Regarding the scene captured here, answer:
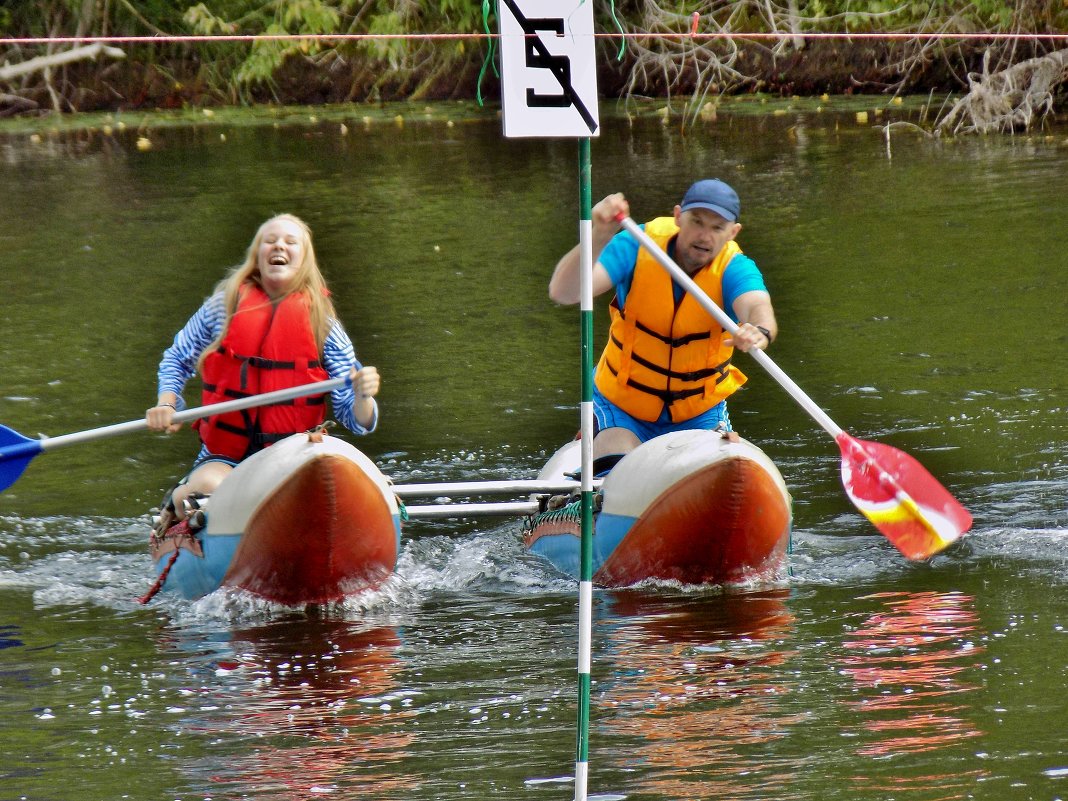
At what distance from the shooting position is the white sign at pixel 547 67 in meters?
3.33

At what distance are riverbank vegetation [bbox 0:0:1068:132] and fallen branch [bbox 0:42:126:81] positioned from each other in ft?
0.12

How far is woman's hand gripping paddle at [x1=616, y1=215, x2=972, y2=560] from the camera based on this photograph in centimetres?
458

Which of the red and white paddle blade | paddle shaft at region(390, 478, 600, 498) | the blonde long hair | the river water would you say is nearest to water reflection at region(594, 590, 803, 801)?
the river water

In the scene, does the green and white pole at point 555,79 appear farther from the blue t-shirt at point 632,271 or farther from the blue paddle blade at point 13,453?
the blue paddle blade at point 13,453

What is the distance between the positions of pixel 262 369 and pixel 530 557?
1.13m

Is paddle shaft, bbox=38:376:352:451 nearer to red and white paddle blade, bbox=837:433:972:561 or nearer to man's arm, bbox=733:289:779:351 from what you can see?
man's arm, bbox=733:289:779:351

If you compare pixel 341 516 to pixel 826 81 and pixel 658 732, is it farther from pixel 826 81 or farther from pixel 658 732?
pixel 826 81

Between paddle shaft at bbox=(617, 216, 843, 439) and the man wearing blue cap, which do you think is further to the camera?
the man wearing blue cap

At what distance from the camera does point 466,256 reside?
38.2ft

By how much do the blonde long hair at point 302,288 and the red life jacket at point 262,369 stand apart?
18mm

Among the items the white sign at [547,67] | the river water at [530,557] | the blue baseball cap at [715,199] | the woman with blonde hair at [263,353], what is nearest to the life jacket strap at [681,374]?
the blue baseball cap at [715,199]

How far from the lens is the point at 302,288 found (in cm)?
507

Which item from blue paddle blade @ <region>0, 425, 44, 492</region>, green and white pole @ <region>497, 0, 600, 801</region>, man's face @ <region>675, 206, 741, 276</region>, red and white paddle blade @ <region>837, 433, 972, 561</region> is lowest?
red and white paddle blade @ <region>837, 433, 972, 561</region>

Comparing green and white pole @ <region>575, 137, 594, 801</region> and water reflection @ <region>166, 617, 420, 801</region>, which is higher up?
green and white pole @ <region>575, 137, 594, 801</region>
